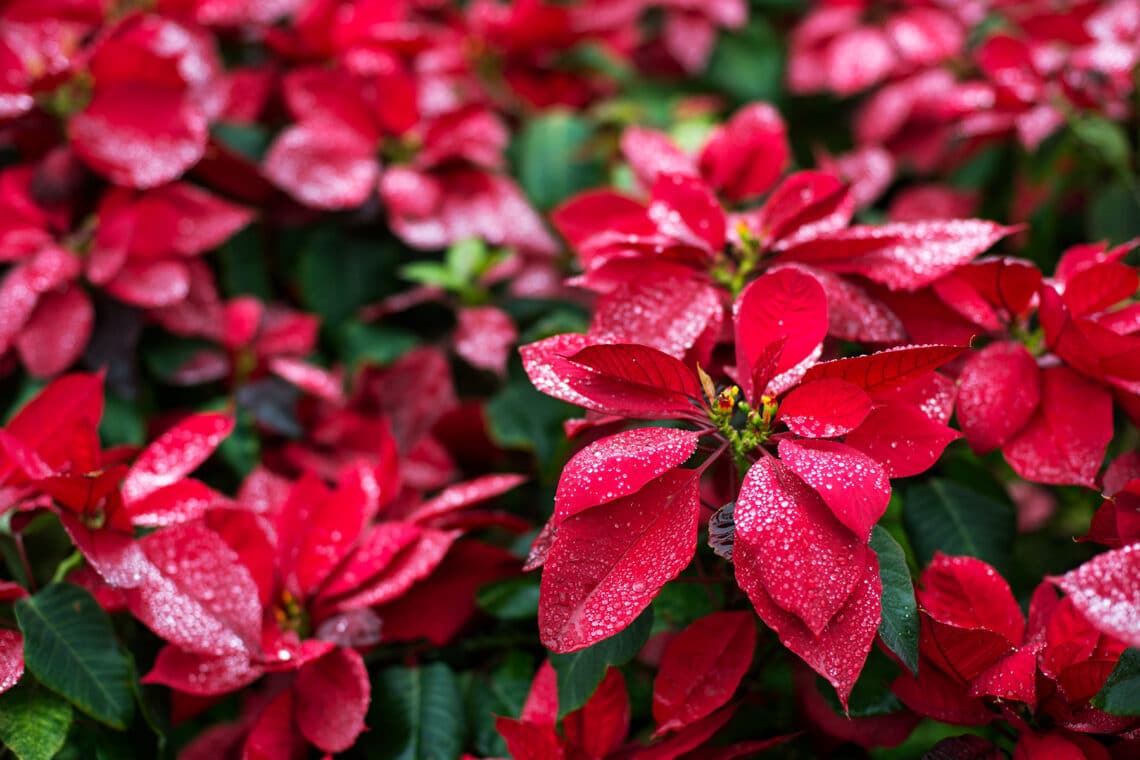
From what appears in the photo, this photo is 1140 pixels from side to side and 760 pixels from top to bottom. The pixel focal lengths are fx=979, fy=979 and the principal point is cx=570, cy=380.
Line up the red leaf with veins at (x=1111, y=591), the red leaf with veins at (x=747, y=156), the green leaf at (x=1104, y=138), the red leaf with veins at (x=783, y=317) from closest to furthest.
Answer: the red leaf with veins at (x=1111, y=591) < the red leaf with veins at (x=783, y=317) < the red leaf with veins at (x=747, y=156) < the green leaf at (x=1104, y=138)

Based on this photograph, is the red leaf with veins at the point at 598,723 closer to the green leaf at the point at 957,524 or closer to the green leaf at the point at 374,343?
the green leaf at the point at 957,524

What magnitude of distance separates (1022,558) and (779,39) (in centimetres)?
83

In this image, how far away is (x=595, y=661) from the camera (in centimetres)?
65

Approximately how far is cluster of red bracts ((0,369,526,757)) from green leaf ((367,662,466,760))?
0.03m

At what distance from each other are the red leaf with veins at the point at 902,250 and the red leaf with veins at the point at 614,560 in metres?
0.22

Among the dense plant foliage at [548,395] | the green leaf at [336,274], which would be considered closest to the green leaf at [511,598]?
the dense plant foliage at [548,395]

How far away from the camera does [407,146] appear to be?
1071mm

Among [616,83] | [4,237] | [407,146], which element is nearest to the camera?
[4,237]

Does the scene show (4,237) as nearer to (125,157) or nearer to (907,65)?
(125,157)

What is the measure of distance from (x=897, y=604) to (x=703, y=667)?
140mm

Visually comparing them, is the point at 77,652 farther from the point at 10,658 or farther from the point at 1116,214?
the point at 1116,214

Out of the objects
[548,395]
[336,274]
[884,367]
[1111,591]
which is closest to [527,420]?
[548,395]

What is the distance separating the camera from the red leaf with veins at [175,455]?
719 millimetres

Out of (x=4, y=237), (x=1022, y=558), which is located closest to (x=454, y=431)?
(x=4, y=237)
